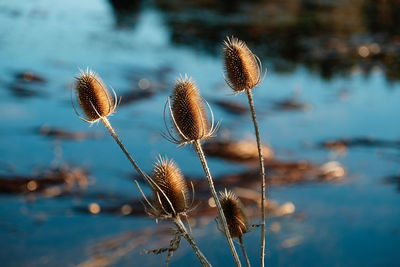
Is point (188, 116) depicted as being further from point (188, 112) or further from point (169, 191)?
point (169, 191)

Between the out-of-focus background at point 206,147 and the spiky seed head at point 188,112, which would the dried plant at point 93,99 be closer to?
the spiky seed head at point 188,112

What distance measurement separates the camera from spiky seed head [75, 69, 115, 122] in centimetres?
123

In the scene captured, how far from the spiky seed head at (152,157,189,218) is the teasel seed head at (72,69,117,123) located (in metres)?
0.20

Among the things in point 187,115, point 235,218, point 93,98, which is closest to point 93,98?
point 93,98

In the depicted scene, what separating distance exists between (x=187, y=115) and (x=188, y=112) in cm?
1

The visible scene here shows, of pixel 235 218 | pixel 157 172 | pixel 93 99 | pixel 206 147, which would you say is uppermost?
pixel 206 147

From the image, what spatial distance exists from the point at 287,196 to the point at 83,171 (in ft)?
6.14

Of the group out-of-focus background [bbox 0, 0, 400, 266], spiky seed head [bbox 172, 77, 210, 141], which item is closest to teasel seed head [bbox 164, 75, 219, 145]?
spiky seed head [bbox 172, 77, 210, 141]

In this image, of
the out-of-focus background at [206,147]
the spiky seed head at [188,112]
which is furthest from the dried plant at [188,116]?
the out-of-focus background at [206,147]

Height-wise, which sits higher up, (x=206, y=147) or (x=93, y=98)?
(x=206, y=147)

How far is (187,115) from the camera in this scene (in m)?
1.24

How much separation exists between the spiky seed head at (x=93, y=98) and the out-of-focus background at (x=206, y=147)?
1.14 ft

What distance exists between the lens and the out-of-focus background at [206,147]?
3.67 meters

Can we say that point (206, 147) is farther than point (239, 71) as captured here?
Yes
